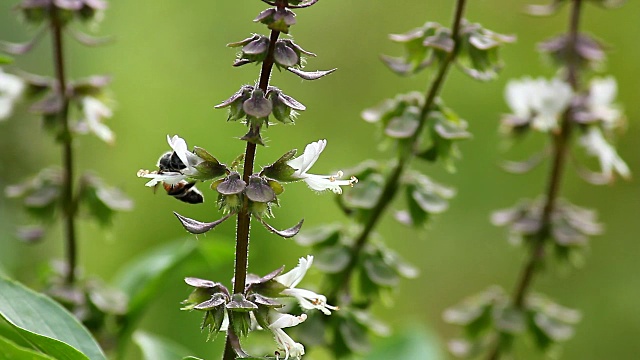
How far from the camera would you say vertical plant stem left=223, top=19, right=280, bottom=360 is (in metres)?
0.65

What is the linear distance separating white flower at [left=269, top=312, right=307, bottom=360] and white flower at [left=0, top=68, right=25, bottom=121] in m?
0.52

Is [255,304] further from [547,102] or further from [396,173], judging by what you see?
[547,102]

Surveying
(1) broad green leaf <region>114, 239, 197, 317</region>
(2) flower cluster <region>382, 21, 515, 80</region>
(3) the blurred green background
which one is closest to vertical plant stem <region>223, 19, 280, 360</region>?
(2) flower cluster <region>382, 21, 515, 80</region>

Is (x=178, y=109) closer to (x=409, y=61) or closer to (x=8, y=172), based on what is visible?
(x=8, y=172)

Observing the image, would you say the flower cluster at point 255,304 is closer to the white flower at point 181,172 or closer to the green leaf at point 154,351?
the white flower at point 181,172

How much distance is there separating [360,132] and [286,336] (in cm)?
157

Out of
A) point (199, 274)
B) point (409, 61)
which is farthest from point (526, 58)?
point (409, 61)

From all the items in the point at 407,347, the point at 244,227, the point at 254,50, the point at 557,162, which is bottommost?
the point at 407,347

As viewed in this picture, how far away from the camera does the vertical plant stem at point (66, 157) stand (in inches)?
38.7

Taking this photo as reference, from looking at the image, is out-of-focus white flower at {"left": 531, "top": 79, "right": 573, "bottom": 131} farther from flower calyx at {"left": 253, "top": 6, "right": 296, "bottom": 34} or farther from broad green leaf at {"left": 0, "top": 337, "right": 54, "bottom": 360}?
broad green leaf at {"left": 0, "top": 337, "right": 54, "bottom": 360}

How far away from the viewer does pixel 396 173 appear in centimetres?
97

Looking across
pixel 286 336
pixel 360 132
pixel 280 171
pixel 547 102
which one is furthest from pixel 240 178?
pixel 360 132

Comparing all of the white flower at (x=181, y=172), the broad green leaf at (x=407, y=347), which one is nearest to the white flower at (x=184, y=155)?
the white flower at (x=181, y=172)

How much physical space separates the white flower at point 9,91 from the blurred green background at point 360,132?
0.80 meters
